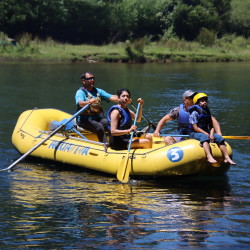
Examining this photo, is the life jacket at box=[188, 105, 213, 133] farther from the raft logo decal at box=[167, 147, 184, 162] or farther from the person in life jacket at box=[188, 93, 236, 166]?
the raft logo decal at box=[167, 147, 184, 162]

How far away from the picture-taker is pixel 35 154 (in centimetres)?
1034

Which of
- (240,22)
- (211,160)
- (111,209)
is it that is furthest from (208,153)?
(240,22)

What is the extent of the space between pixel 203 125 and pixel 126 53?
969 inches

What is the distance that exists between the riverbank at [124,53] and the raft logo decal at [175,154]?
23781mm

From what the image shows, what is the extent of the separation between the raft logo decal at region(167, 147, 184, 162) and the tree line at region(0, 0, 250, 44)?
1285 inches

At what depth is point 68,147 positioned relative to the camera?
9.75 meters

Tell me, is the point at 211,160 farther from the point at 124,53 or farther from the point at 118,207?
the point at 124,53

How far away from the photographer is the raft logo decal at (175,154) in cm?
832

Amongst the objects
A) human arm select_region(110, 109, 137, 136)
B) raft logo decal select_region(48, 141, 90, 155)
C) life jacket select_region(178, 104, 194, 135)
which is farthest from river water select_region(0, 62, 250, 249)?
life jacket select_region(178, 104, 194, 135)

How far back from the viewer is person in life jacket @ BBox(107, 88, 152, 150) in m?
8.83

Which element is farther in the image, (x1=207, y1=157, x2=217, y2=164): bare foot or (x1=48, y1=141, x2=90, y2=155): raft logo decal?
(x1=48, y1=141, x2=90, y2=155): raft logo decal

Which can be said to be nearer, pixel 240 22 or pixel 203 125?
pixel 203 125

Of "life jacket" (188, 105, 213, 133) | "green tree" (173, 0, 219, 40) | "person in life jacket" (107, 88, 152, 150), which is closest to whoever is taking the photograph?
"life jacket" (188, 105, 213, 133)

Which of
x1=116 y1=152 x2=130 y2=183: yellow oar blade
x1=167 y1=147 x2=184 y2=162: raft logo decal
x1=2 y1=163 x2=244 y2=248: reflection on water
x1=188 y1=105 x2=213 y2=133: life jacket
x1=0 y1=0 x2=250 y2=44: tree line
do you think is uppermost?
x1=0 y1=0 x2=250 y2=44: tree line
